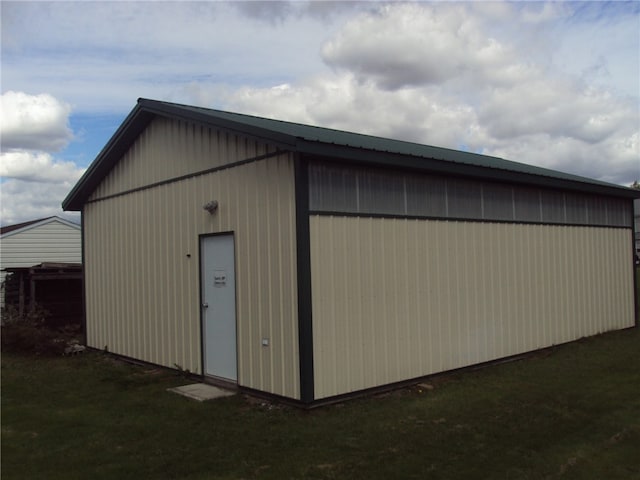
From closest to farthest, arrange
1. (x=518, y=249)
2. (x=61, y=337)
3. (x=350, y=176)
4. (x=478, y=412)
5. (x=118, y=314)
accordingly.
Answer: (x=478, y=412), (x=350, y=176), (x=518, y=249), (x=118, y=314), (x=61, y=337)

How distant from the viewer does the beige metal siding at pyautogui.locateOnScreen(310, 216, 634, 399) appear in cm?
755

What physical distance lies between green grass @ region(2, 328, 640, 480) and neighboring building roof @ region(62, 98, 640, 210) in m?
3.17

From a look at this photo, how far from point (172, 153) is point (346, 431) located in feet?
18.7

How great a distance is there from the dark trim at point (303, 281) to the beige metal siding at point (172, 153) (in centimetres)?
75

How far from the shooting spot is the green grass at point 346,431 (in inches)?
207

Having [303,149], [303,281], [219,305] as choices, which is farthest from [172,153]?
[303,281]

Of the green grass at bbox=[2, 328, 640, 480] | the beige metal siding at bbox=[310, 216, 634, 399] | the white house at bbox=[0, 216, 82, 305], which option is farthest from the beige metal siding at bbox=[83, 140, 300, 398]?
the white house at bbox=[0, 216, 82, 305]

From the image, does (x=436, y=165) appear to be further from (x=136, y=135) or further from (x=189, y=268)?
(x=136, y=135)

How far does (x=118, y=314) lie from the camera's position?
37.8ft

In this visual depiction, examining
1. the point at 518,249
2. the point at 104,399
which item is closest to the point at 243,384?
the point at 104,399

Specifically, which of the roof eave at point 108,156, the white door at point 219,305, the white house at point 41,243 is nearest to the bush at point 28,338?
the roof eave at point 108,156

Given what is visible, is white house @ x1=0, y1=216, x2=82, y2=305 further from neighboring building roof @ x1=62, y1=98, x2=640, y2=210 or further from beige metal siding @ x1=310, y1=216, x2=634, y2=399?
beige metal siding @ x1=310, y1=216, x2=634, y2=399

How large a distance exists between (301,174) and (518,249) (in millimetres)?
5092

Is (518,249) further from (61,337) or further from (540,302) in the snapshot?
(61,337)
